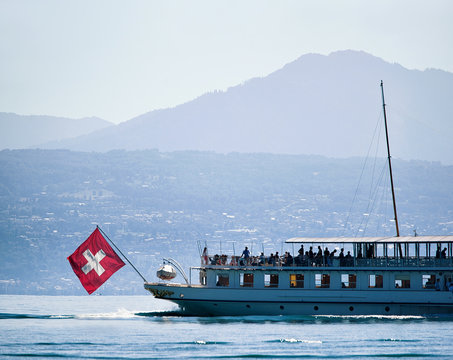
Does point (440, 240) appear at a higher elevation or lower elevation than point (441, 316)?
higher

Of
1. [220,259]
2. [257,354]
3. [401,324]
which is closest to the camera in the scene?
[257,354]

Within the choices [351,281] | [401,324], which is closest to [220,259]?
[351,281]

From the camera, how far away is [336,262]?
212 feet

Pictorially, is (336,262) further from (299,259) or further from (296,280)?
(296,280)

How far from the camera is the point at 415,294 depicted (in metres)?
63.6

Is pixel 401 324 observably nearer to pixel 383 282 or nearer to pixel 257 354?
pixel 383 282

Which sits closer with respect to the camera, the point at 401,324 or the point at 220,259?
the point at 401,324

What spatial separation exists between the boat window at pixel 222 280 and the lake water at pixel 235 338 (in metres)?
2.38

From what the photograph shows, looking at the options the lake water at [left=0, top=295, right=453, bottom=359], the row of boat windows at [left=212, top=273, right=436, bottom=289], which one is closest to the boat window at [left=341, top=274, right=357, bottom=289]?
the row of boat windows at [left=212, top=273, right=436, bottom=289]

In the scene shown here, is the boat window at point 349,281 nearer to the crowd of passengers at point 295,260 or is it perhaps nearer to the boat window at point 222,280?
the crowd of passengers at point 295,260

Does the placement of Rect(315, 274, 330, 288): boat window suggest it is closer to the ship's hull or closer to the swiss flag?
the ship's hull

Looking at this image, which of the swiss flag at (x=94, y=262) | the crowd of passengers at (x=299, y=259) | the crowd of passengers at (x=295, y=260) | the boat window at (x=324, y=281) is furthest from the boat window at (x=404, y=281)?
the swiss flag at (x=94, y=262)

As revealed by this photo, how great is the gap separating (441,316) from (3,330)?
95.1 feet

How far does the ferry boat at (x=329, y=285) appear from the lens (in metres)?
63.6
